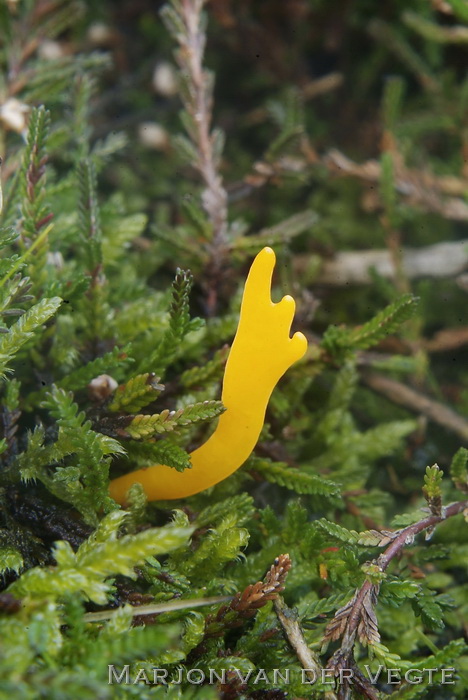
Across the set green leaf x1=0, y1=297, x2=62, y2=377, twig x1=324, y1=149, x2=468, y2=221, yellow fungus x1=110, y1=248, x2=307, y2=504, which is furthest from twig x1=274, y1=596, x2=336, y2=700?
twig x1=324, y1=149, x2=468, y2=221

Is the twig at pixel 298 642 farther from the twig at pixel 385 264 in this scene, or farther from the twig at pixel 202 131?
the twig at pixel 385 264

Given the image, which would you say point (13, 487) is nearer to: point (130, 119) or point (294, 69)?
point (130, 119)

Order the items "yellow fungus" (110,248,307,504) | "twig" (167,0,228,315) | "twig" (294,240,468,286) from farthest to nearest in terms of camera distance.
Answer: "twig" (294,240,468,286) → "twig" (167,0,228,315) → "yellow fungus" (110,248,307,504)

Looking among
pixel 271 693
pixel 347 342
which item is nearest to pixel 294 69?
pixel 347 342

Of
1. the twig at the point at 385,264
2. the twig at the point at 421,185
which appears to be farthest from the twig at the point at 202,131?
the twig at the point at 421,185

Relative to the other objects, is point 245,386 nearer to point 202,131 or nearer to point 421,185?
point 202,131

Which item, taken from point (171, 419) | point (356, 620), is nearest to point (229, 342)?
point (171, 419)

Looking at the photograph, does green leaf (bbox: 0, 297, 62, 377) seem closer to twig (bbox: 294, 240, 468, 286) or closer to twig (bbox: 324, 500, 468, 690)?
twig (bbox: 324, 500, 468, 690)
